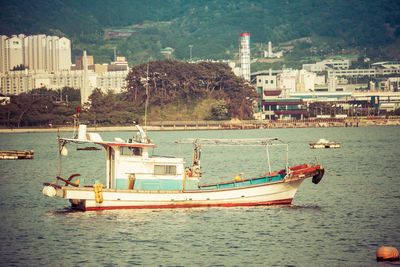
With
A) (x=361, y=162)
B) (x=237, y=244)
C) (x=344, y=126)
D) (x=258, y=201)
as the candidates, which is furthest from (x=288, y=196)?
(x=344, y=126)

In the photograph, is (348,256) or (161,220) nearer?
(348,256)

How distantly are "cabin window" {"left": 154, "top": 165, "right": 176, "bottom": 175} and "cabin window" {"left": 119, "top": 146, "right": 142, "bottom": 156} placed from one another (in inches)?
57.1

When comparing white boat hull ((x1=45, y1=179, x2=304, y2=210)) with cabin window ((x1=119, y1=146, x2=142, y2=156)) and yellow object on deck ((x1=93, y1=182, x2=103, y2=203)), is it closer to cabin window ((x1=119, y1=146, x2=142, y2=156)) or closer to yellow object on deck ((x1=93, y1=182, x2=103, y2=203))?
yellow object on deck ((x1=93, y1=182, x2=103, y2=203))

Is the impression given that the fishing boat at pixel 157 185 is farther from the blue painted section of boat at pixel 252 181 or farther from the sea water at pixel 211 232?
the sea water at pixel 211 232

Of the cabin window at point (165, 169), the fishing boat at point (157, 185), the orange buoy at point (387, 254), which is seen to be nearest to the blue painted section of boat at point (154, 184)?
the fishing boat at point (157, 185)

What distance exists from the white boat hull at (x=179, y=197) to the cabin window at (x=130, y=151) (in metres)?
2.65

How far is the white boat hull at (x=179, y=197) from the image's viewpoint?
41500mm

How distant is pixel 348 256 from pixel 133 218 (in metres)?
13.9

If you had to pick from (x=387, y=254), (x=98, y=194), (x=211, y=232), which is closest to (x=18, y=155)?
(x=98, y=194)

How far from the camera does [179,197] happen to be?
41.8 metres

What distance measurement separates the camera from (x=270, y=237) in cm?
3650

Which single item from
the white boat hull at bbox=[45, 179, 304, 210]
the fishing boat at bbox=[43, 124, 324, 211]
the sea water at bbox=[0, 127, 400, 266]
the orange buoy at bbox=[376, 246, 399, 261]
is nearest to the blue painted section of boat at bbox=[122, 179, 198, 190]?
the fishing boat at bbox=[43, 124, 324, 211]

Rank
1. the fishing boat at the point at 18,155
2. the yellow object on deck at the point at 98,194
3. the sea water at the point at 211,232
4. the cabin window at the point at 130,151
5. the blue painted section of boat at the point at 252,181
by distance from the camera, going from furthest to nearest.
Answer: the fishing boat at the point at 18,155
the blue painted section of boat at the point at 252,181
the cabin window at the point at 130,151
the yellow object on deck at the point at 98,194
the sea water at the point at 211,232

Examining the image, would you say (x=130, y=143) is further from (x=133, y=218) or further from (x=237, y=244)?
(x=237, y=244)
